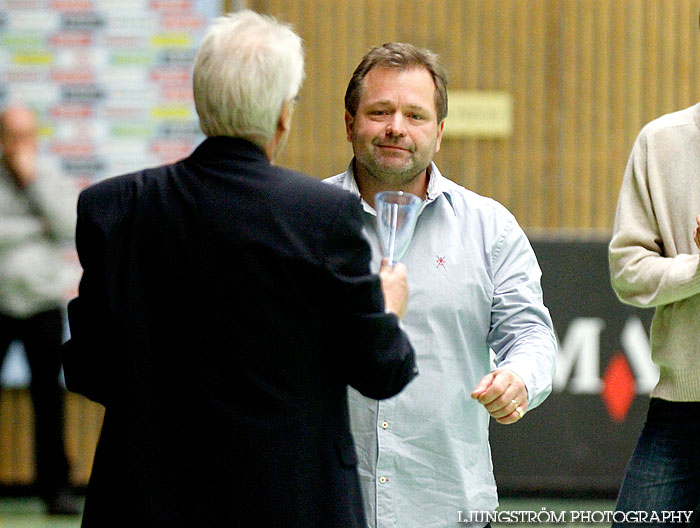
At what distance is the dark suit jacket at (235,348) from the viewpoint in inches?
75.4

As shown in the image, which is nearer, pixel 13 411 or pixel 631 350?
pixel 631 350

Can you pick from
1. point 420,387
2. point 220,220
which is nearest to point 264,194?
point 220,220

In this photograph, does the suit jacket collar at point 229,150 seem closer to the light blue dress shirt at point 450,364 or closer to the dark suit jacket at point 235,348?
the dark suit jacket at point 235,348

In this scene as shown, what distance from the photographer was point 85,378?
2.04 metres

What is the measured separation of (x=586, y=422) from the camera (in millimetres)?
5871

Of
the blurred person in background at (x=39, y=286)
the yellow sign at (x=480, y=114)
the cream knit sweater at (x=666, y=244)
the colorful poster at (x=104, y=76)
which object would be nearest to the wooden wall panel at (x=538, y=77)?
the yellow sign at (x=480, y=114)

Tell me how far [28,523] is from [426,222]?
3.71 metres

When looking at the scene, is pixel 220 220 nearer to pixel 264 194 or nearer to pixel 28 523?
pixel 264 194

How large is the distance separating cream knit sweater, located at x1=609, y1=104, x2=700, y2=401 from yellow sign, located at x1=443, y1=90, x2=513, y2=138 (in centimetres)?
435

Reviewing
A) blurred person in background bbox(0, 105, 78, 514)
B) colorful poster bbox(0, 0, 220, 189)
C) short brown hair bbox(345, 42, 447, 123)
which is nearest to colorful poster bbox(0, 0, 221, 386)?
colorful poster bbox(0, 0, 220, 189)

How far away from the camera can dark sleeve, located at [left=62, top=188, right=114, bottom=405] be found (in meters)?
2.00

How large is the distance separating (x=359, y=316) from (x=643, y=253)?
1.14m

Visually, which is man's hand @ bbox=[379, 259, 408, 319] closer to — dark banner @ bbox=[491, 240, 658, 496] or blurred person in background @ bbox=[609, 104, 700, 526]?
blurred person in background @ bbox=[609, 104, 700, 526]

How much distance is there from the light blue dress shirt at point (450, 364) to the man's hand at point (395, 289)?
0.44 metres
